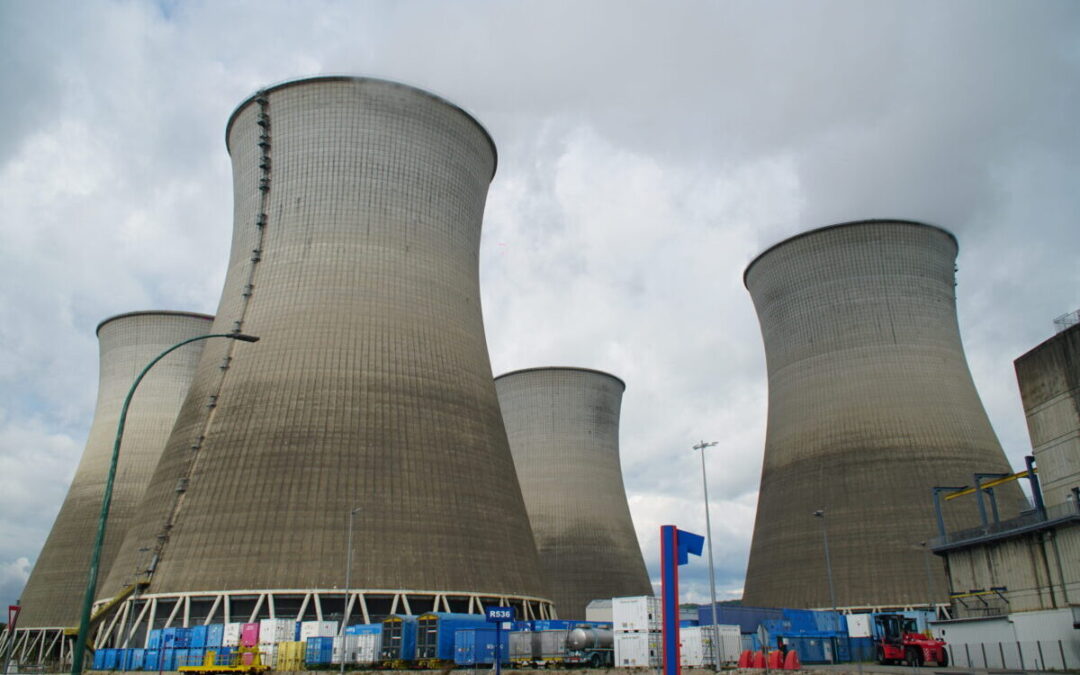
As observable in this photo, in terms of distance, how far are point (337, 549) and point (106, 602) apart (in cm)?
634

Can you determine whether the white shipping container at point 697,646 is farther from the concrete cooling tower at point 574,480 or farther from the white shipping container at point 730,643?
the concrete cooling tower at point 574,480

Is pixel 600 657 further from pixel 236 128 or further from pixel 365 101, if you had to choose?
pixel 236 128

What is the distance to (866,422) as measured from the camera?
28047mm

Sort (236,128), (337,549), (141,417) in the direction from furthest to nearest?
(141,417), (236,128), (337,549)

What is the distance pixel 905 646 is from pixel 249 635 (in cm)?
1585

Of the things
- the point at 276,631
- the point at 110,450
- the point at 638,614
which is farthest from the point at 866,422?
the point at 110,450

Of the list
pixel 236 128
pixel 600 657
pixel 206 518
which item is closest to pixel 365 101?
pixel 236 128

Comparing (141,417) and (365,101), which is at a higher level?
(365,101)

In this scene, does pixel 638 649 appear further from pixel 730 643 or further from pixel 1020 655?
pixel 1020 655

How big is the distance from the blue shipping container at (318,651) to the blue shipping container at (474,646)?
2870 millimetres

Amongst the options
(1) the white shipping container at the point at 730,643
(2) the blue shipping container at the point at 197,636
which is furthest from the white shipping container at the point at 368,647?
(1) the white shipping container at the point at 730,643

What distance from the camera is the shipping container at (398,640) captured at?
59.4 feet

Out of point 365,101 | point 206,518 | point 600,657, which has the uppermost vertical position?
point 365,101

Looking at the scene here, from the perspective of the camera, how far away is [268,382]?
20469mm
